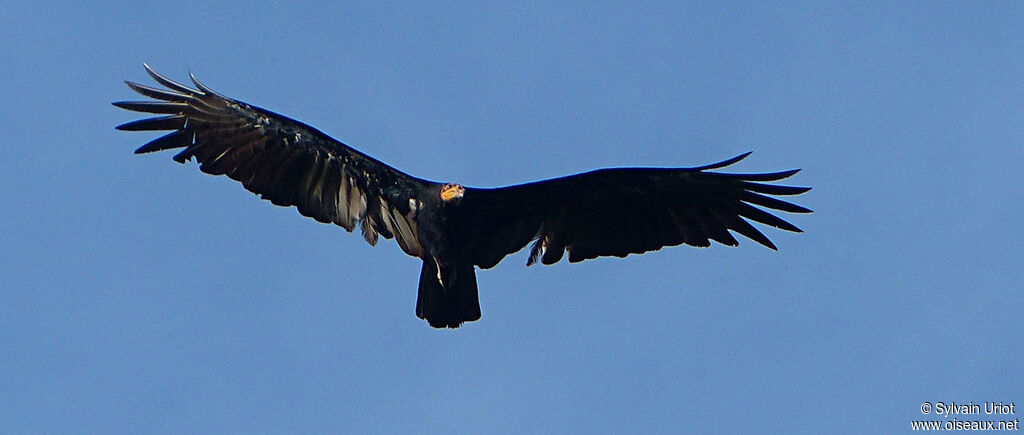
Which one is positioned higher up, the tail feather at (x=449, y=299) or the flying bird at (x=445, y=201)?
the flying bird at (x=445, y=201)

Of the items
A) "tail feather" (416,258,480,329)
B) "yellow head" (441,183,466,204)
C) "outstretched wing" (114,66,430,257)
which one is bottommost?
"tail feather" (416,258,480,329)

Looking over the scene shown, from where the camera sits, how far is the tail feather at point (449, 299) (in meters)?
10.7

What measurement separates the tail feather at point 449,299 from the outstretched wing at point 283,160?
18.0 inches

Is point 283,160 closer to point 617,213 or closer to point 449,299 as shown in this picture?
point 449,299

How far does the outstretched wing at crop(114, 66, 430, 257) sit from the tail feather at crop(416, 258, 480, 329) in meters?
0.46

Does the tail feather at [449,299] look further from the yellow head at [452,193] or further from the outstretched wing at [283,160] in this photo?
the yellow head at [452,193]

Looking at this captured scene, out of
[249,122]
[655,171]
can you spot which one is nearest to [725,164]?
[655,171]

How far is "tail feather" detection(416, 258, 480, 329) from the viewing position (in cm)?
1067

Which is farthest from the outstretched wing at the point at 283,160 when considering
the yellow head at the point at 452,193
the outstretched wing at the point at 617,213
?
the outstretched wing at the point at 617,213

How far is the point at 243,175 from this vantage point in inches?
433

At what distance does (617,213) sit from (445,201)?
1794mm

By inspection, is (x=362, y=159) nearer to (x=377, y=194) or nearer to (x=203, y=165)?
(x=377, y=194)

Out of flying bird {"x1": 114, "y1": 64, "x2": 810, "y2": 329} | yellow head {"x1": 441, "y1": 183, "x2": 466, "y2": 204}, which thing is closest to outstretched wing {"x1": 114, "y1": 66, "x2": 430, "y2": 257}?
flying bird {"x1": 114, "y1": 64, "x2": 810, "y2": 329}

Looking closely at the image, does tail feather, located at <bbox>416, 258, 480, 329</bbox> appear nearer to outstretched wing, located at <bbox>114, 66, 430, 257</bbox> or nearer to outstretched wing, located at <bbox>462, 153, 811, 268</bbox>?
outstretched wing, located at <bbox>462, 153, 811, 268</bbox>
